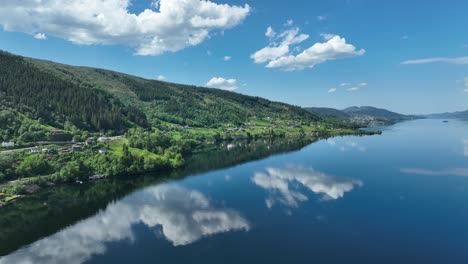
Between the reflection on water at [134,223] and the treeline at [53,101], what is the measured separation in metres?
79.6

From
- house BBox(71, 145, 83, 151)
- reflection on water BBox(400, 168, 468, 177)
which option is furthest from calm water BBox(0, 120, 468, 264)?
house BBox(71, 145, 83, 151)

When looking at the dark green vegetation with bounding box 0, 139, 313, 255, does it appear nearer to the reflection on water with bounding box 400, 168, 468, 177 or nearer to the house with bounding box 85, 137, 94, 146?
the house with bounding box 85, 137, 94, 146

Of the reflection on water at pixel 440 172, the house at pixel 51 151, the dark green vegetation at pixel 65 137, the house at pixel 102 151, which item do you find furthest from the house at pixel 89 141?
the reflection on water at pixel 440 172

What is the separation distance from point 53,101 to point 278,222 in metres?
124

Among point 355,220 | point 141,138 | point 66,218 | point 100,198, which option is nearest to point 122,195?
point 100,198

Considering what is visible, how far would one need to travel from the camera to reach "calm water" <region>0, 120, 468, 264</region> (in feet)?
130

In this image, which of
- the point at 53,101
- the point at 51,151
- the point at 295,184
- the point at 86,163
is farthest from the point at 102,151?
the point at 53,101

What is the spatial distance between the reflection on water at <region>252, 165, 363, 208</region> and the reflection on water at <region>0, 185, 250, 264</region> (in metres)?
12.8

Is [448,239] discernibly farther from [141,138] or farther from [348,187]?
[141,138]

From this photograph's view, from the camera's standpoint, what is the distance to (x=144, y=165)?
8744 cm

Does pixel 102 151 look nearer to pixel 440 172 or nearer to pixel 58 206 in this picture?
pixel 58 206

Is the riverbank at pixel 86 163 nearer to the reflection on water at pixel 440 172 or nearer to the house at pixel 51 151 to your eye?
the house at pixel 51 151

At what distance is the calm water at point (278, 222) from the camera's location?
39.5 metres

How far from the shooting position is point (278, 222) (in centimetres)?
4988
